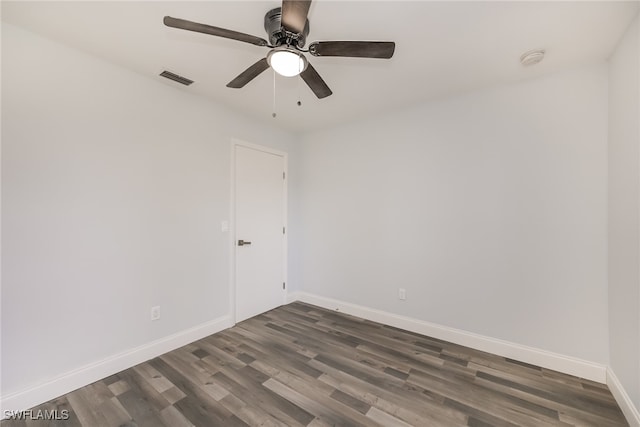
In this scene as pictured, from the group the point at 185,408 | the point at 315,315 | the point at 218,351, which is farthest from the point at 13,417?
the point at 315,315

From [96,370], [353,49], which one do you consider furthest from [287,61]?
[96,370]

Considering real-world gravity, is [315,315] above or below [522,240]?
below

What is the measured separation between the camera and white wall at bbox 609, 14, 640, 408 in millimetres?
1632

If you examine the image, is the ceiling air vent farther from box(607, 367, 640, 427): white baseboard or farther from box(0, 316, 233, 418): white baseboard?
box(607, 367, 640, 427): white baseboard

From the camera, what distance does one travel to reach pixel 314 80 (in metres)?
1.81

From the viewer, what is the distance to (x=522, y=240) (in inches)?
92.8

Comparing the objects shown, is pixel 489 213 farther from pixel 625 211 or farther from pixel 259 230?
pixel 259 230

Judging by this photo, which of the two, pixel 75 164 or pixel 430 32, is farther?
pixel 75 164

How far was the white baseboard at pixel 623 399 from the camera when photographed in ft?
5.24

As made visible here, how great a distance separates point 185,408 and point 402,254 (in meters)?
2.42

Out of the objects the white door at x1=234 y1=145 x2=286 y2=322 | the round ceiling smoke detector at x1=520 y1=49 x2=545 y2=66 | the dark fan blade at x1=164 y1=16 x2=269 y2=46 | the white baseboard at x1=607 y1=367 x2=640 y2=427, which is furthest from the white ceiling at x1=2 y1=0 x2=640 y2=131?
the white baseboard at x1=607 y1=367 x2=640 y2=427

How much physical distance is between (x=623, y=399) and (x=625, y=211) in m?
1.26

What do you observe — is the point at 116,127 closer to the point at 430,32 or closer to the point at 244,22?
the point at 244,22

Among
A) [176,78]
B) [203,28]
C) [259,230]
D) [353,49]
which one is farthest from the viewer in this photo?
[259,230]
